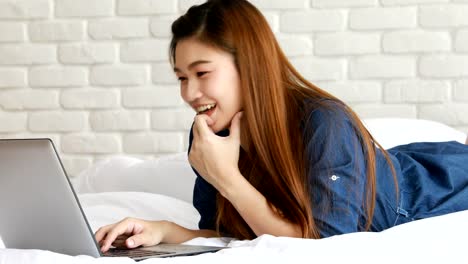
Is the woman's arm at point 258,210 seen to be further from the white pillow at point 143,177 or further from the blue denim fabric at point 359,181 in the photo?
the white pillow at point 143,177

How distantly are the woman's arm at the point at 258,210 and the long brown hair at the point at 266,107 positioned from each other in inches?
0.8

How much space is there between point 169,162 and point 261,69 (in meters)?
0.82

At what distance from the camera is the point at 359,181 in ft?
5.48

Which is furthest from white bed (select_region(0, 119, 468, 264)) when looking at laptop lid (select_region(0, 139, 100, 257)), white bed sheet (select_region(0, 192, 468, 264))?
laptop lid (select_region(0, 139, 100, 257))

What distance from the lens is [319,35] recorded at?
3010 mm

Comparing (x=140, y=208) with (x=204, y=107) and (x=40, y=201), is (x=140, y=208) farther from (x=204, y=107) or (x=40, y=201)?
(x=40, y=201)

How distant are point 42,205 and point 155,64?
5.68 ft

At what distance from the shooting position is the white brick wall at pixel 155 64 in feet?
9.67

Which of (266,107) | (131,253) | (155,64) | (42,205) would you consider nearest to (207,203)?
(266,107)

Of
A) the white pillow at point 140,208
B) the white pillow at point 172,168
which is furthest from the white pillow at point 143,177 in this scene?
the white pillow at point 140,208

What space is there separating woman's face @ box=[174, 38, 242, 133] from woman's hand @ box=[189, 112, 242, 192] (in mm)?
35

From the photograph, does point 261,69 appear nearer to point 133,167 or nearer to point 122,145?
point 133,167

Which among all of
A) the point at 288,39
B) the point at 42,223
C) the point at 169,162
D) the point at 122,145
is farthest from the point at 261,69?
the point at 122,145

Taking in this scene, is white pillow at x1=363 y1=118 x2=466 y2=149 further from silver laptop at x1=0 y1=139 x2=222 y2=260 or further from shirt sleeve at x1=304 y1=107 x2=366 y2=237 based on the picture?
silver laptop at x1=0 y1=139 x2=222 y2=260
